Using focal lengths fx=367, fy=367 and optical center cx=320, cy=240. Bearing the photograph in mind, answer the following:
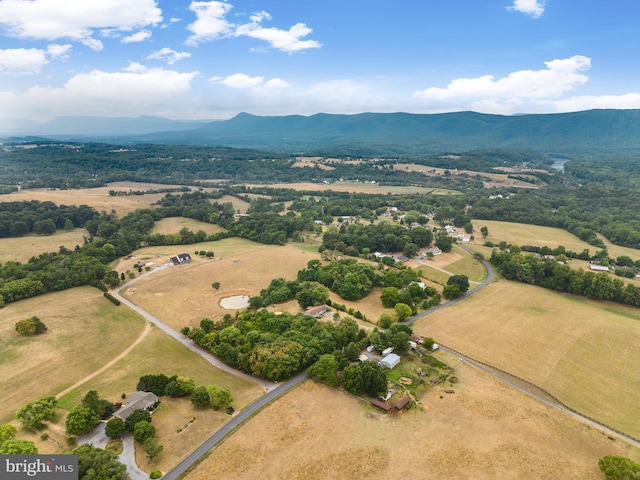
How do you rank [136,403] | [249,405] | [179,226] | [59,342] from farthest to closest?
[179,226]
[59,342]
[249,405]
[136,403]

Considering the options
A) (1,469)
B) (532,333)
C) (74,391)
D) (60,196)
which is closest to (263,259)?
(74,391)

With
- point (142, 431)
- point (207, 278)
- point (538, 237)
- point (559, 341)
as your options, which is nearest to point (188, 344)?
point (142, 431)

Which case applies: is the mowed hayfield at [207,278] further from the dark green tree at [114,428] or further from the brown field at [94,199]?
the brown field at [94,199]

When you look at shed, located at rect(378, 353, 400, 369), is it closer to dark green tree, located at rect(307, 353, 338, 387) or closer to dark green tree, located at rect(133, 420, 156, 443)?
dark green tree, located at rect(307, 353, 338, 387)

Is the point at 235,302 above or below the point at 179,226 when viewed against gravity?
below

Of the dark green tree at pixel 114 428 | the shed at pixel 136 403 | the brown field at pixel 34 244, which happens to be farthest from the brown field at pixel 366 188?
the dark green tree at pixel 114 428

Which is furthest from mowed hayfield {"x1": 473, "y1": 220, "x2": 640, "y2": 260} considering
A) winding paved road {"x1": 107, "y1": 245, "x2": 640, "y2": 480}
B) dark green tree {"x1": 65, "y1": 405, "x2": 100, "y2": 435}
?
dark green tree {"x1": 65, "y1": 405, "x2": 100, "y2": 435}

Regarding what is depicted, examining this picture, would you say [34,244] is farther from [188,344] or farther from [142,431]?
[142,431]

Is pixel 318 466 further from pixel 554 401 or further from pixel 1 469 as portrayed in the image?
pixel 554 401
